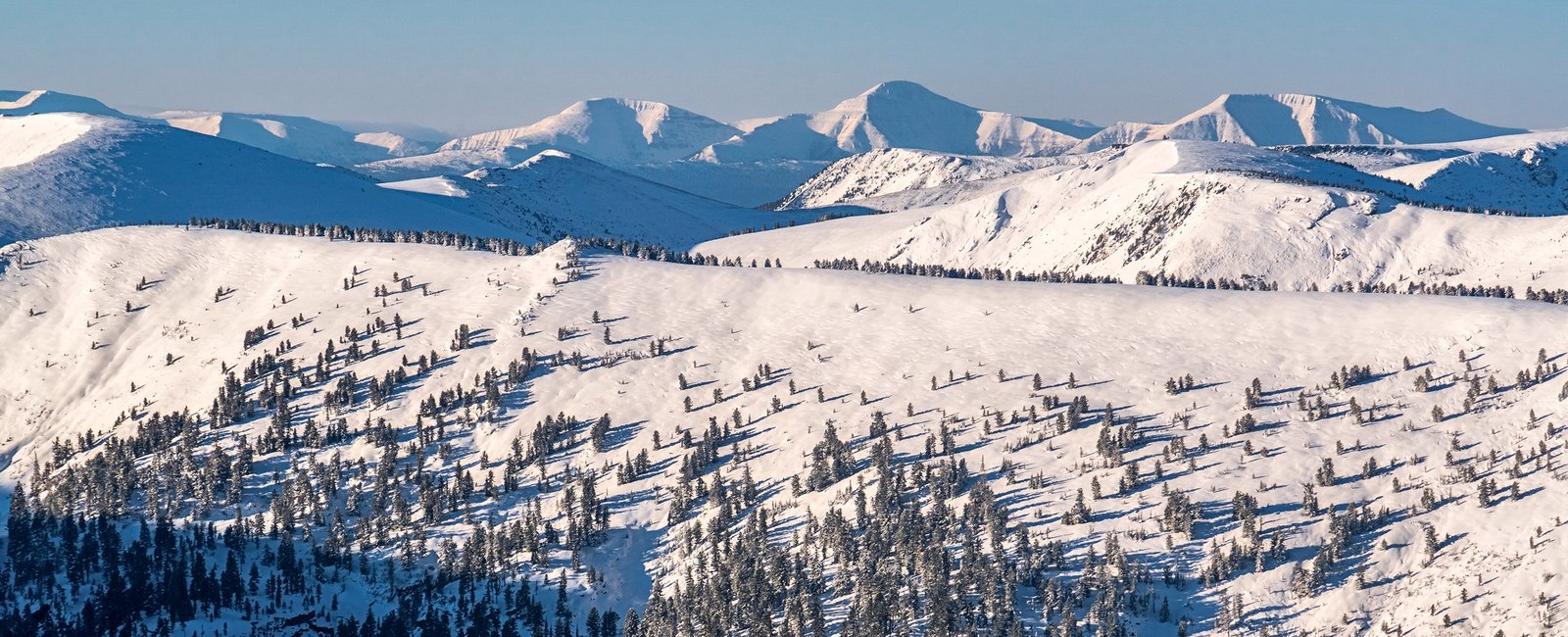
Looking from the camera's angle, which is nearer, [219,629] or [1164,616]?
[1164,616]

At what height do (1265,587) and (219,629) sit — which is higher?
(1265,587)

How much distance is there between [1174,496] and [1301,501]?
1587cm

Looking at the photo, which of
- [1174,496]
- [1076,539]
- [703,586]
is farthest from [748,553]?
[1174,496]

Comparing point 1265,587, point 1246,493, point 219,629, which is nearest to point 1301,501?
point 1246,493

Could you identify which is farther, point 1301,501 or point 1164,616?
point 1301,501

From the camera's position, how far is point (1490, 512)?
19000 cm

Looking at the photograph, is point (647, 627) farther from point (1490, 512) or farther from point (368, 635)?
point (1490, 512)

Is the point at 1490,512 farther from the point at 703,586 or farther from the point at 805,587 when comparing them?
the point at 703,586

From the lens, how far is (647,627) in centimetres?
19125

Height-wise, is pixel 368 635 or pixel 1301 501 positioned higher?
pixel 1301 501

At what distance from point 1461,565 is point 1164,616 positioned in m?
34.6

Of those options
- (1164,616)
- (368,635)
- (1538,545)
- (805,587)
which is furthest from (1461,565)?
(368,635)

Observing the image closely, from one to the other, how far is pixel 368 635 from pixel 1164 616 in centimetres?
9227

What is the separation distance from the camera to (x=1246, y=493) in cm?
19962
